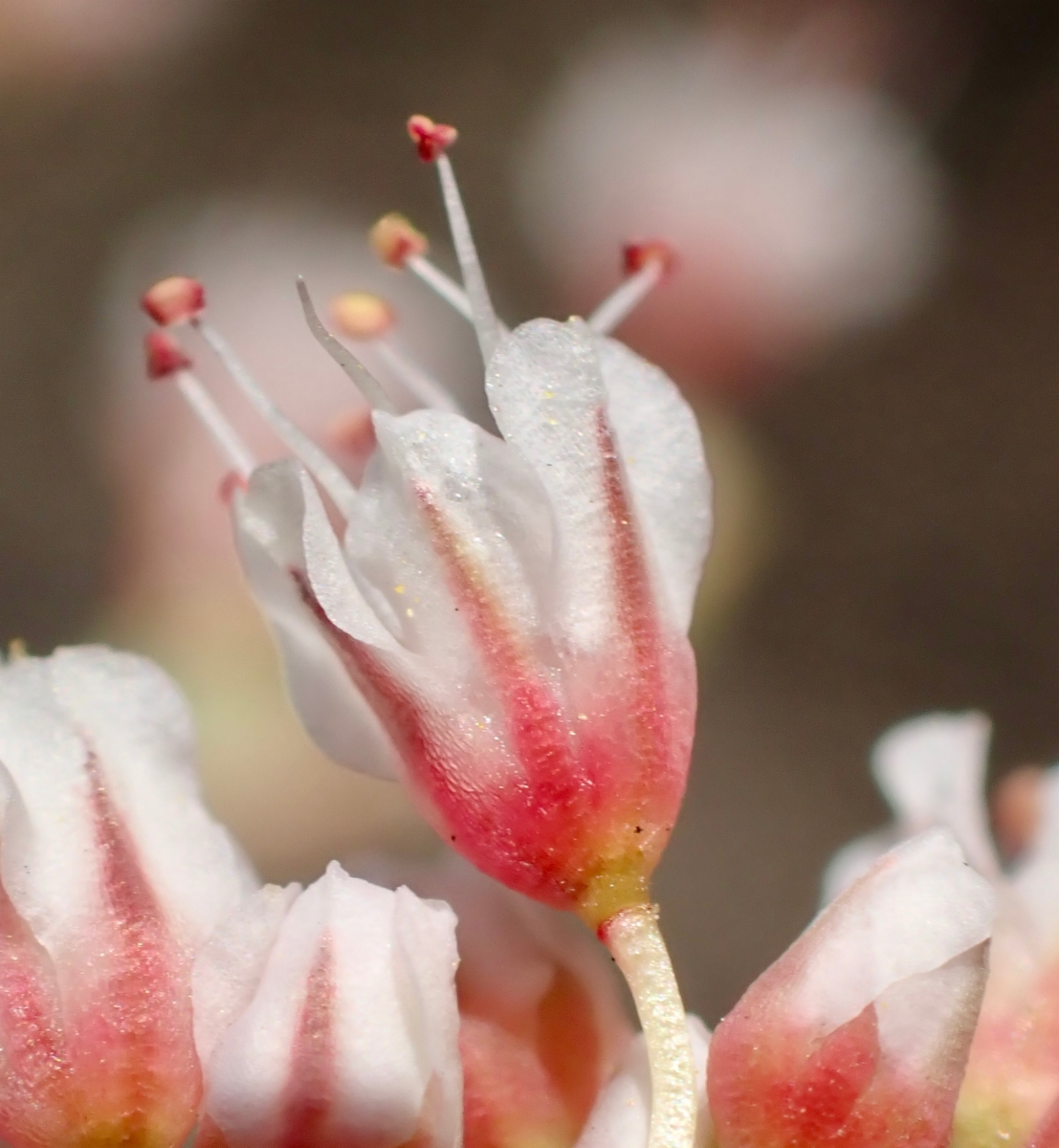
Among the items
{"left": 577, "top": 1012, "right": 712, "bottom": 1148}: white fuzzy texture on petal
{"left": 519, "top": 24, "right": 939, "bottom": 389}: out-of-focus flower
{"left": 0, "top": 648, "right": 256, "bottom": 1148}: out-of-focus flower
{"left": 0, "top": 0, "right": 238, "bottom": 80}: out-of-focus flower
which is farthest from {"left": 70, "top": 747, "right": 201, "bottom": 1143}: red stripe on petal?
{"left": 0, "top": 0, "right": 238, "bottom": 80}: out-of-focus flower

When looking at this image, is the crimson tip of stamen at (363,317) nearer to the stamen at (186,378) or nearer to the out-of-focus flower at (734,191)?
the stamen at (186,378)

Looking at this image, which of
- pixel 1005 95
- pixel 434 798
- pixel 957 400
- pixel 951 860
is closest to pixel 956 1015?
pixel 951 860

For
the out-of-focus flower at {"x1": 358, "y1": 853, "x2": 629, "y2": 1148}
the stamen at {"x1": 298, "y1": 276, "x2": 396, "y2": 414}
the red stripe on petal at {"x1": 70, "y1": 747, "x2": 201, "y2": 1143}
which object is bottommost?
the red stripe on petal at {"x1": 70, "y1": 747, "x2": 201, "y2": 1143}

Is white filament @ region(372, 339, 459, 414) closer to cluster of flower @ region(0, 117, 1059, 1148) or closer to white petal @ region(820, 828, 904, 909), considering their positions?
cluster of flower @ region(0, 117, 1059, 1148)

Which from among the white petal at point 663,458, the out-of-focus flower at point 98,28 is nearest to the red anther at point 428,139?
the white petal at point 663,458

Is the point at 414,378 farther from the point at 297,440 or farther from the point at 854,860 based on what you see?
the point at 854,860
